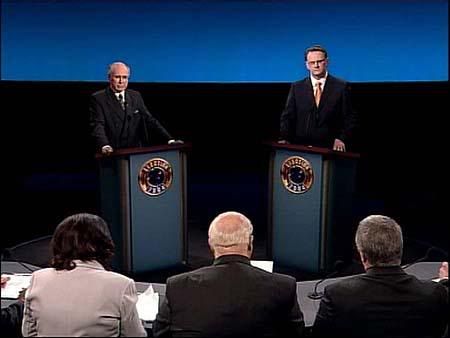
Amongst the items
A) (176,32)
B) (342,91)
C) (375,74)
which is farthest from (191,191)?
(342,91)

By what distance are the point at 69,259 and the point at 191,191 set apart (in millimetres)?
4367

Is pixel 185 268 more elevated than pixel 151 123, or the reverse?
pixel 151 123

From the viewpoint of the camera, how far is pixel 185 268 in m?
5.02

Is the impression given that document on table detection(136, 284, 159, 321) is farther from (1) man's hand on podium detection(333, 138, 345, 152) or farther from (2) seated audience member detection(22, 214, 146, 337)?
(1) man's hand on podium detection(333, 138, 345, 152)

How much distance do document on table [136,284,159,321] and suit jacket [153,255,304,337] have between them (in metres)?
0.36

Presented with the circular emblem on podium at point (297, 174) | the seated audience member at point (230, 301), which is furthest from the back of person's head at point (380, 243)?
the circular emblem on podium at point (297, 174)

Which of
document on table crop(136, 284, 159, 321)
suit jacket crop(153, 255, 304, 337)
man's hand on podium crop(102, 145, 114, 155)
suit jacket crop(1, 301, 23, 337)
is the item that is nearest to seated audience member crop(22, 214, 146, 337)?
suit jacket crop(153, 255, 304, 337)

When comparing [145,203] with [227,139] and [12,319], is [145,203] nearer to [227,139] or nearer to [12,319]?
[12,319]

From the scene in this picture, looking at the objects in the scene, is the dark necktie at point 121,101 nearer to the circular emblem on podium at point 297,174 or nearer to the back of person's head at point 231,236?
the circular emblem on podium at point 297,174

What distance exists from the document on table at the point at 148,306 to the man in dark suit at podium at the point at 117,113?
1.80 m

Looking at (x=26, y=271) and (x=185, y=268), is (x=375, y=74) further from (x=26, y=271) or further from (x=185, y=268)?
(x=26, y=271)

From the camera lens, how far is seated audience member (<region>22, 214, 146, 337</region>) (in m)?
2.57

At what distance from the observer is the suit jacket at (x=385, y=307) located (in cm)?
269

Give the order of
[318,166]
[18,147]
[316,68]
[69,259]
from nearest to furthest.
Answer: [69,259] < [318,166] < [316,68] < [18,147]
